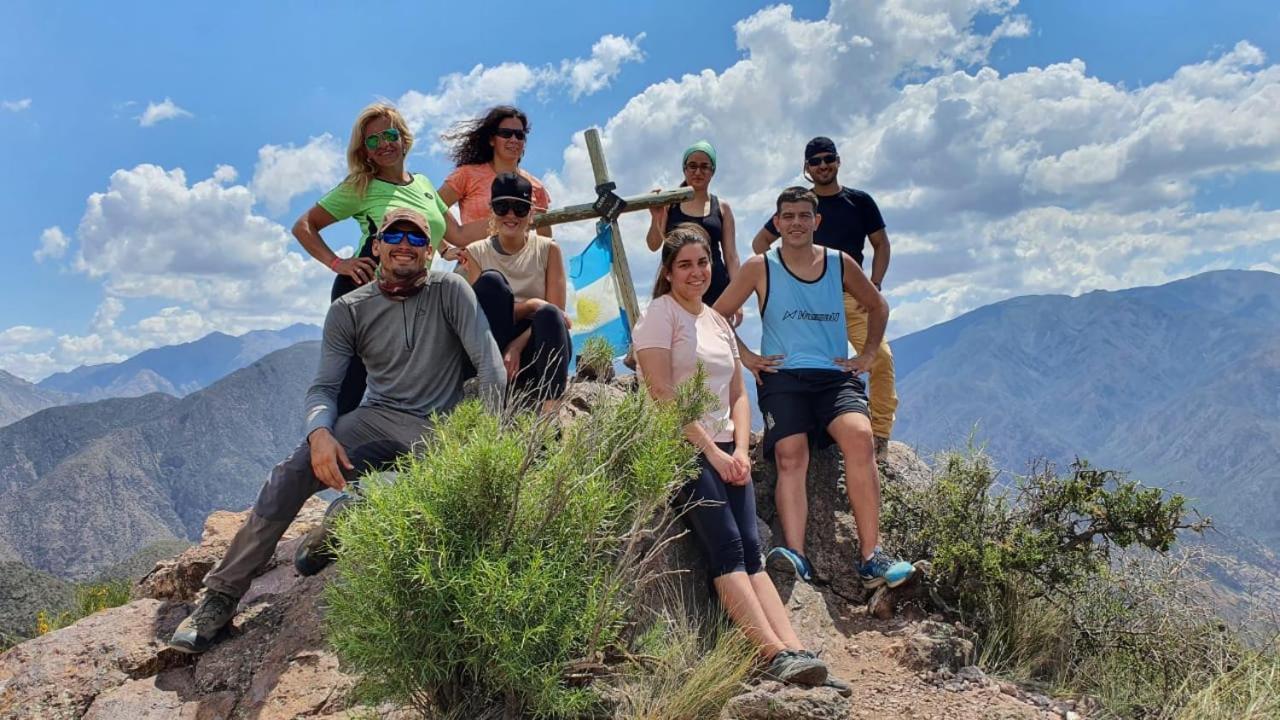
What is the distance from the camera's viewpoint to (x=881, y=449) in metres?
6.99

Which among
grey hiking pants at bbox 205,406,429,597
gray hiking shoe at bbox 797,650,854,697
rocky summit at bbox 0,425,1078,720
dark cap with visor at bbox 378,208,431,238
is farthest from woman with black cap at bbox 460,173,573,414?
gray hiking shoe at bbox 797,650,854,697

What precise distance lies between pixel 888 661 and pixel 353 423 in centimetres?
360

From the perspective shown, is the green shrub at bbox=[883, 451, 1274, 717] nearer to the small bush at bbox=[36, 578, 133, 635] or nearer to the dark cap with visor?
the dark cap with visor

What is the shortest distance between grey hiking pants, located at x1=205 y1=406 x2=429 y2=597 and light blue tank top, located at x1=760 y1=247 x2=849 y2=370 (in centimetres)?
269

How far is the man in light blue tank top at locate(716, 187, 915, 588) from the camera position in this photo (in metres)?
5.57

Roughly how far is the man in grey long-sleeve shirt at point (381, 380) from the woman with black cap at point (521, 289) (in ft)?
1.89

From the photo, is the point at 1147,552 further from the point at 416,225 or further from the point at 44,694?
the point at 44,694

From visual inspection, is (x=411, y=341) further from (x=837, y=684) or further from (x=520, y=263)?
(x=837, y=684)

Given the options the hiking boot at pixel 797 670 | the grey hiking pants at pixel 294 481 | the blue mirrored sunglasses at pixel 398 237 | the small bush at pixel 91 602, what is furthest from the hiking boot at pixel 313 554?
the small bush at pixel 91 602

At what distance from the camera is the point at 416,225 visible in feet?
17.0

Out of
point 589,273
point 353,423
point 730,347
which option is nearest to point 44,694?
point 353,423

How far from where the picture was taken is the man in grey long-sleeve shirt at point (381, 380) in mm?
4832

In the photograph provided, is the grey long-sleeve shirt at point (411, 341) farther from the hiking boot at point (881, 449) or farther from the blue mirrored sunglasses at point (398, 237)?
the hiking boot at point (881, 449)

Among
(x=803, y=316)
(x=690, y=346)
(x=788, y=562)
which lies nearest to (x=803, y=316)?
(x=803, y=316)
